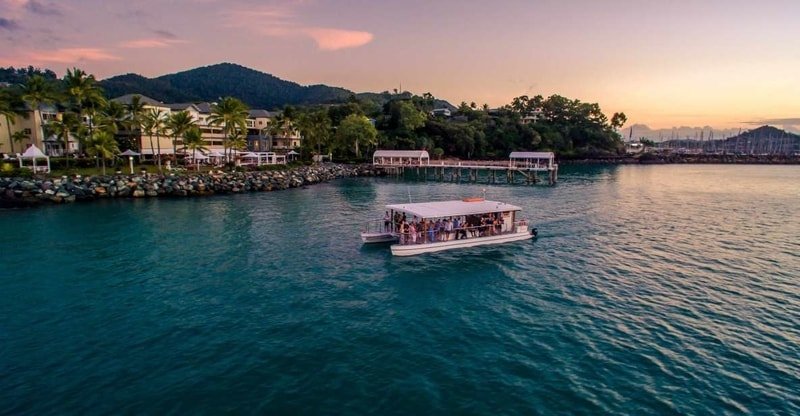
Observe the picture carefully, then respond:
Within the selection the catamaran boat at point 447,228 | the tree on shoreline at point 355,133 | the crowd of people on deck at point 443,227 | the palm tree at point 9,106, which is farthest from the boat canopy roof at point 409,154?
the palm tree at point 9,106

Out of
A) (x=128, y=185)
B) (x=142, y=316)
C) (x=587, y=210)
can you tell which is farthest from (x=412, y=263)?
(x=128, y=185)

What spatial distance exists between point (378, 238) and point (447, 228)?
23.4 ft

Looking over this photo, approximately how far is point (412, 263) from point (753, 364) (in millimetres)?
23424

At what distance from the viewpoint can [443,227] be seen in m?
42.3

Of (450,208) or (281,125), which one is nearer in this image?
(450,208)

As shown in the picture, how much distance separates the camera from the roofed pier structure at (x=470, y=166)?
111 meters

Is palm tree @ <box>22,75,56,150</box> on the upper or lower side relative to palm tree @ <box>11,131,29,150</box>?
upper

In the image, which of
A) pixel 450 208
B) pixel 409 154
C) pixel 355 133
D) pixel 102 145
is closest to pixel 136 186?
pixel 102 145

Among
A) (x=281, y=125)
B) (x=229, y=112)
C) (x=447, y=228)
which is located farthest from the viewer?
(x=281, y=125)

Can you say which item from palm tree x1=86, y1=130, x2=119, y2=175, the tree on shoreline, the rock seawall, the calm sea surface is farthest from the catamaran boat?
the tree on shoreline

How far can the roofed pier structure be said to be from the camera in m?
111

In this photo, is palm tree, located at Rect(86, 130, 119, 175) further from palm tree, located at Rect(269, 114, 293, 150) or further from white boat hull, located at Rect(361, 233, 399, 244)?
white boat hull, located at Rect(361, 233, 399, 244)

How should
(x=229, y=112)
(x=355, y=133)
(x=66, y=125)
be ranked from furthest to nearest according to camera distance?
(x=355, y=133) → (x=229, y=112) → (x=66, y=125)

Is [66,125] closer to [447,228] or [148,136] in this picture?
[148,136]
